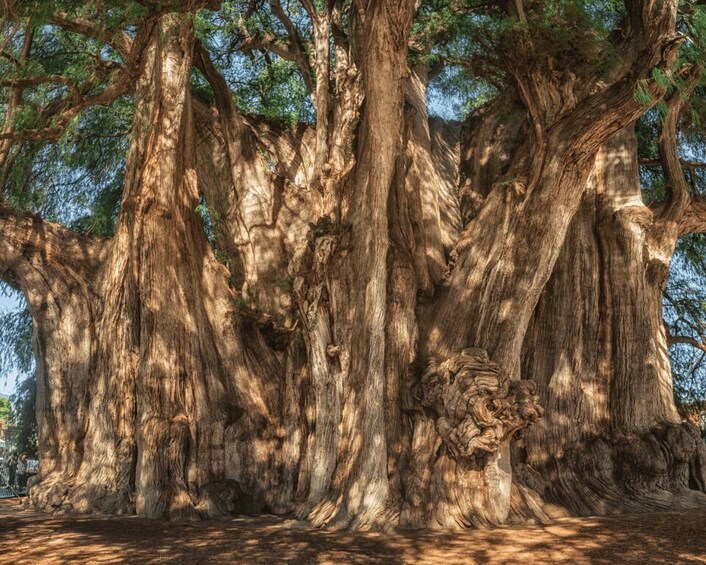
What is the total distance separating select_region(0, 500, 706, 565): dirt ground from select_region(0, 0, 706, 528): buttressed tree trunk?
0.54 m

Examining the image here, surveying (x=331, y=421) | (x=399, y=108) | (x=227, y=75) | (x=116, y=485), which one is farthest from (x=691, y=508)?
(x=227, y=75)

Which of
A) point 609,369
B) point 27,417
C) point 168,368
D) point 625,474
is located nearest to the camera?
point 625,474

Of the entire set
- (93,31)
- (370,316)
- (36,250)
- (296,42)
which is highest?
(296,42)

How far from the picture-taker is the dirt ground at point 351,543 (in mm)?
5133

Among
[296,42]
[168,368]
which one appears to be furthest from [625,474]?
[296,42]

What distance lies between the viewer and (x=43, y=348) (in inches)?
369

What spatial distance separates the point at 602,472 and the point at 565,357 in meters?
1.25

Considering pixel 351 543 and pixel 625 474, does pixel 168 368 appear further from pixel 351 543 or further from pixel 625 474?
pixel 625 474

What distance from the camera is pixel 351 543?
575 centimetres

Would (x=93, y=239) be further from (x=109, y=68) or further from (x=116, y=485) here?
(x=116, y=485)

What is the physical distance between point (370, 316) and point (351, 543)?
219 cm

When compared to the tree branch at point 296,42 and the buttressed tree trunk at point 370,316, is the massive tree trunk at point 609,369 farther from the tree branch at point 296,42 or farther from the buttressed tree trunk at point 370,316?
the tree branch at point 296,42

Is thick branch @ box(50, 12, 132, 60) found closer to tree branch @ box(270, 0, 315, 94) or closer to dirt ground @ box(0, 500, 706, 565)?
tree branch @ box(270, 0, 315, 94)

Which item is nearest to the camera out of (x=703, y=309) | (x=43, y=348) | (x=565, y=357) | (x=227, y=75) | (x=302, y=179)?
(x=565, y=357)
